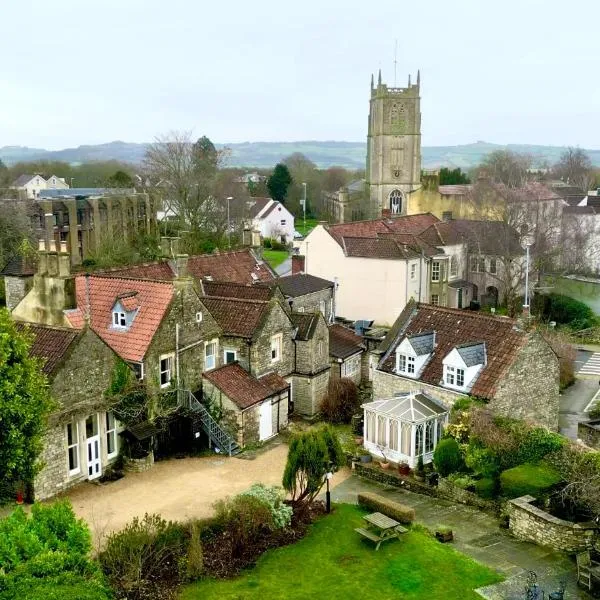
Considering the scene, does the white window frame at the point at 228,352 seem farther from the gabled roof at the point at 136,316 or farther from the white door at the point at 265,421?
the gabled roof at the point at 136,316

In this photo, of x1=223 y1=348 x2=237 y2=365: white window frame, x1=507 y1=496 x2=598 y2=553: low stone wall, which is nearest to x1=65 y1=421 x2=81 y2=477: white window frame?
x1=223 y1=348 x2=237 y2=365: white window frame

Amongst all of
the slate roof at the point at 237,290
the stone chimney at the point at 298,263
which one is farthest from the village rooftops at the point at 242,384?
the stone chimney at the point at 298,263

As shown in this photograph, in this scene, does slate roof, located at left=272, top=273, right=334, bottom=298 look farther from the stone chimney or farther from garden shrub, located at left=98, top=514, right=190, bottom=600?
garden shrub, located at left=98, top=514, right=190, bottom=600

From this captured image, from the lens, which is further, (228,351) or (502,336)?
(228,351)

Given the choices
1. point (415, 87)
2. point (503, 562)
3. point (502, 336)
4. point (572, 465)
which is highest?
point (415, 87)

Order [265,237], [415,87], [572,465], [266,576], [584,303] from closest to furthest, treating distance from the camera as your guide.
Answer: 1. [266,576]
2. [572,465]
3. [584,303]
4. [415,87]
5. [265,237]

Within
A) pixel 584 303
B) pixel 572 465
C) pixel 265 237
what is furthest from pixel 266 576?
pixel 265 237

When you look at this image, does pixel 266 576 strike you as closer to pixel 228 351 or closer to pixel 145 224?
pixel 228 351
